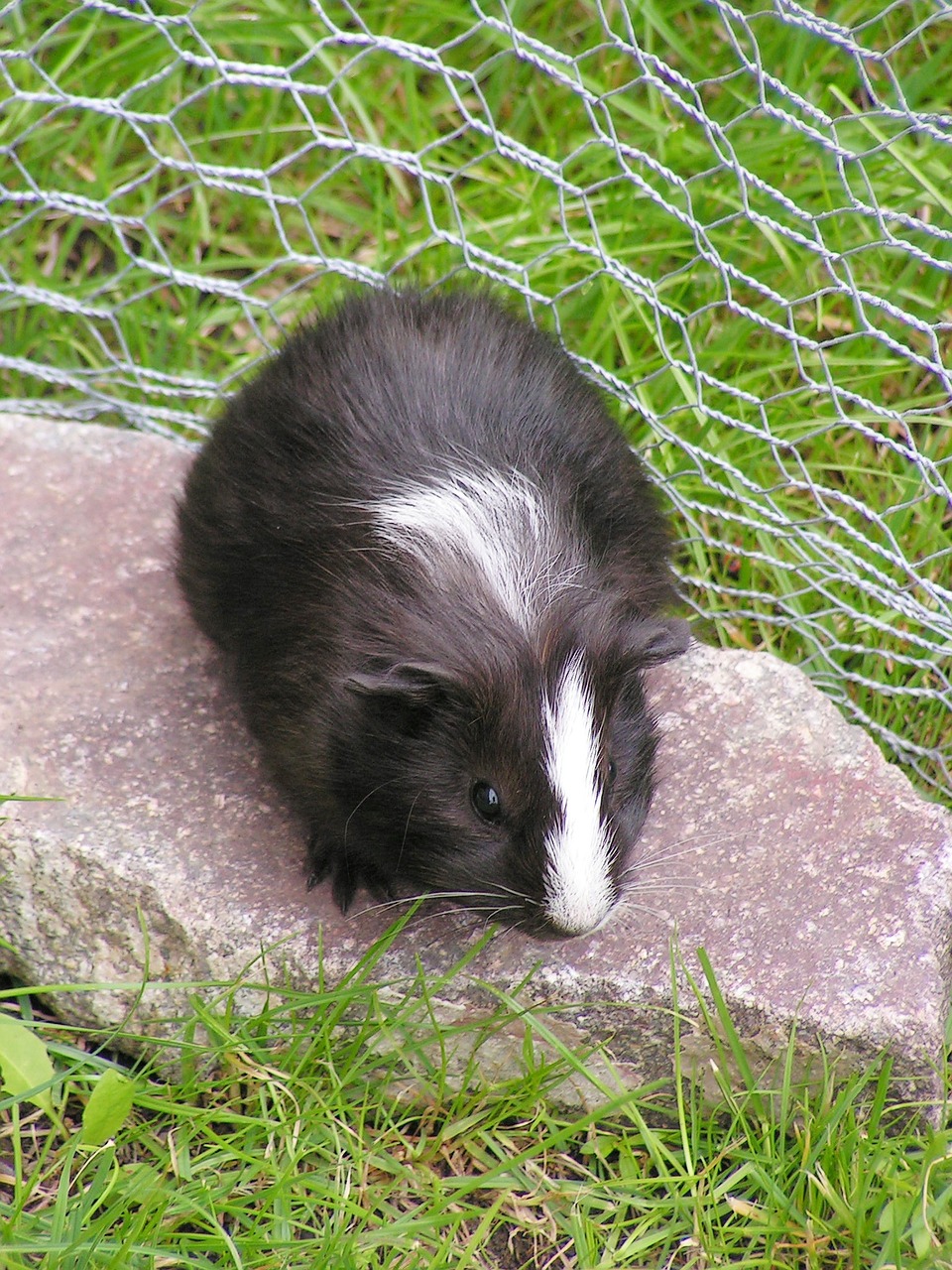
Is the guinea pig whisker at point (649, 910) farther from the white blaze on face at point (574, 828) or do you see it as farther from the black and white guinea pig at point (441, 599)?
the white blaze on face at point (574, 828)

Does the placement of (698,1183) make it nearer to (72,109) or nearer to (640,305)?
(640,305)

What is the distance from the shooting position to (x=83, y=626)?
12.5 ft

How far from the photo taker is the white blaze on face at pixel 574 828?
2.81m

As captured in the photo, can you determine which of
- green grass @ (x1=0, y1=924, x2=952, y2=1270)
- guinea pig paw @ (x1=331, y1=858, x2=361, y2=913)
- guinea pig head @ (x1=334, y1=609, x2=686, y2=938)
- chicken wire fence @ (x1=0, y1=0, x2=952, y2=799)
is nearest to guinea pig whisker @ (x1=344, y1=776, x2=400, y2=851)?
guinea pig head @ (x1=334, y1=609, x2=686, y2=938)

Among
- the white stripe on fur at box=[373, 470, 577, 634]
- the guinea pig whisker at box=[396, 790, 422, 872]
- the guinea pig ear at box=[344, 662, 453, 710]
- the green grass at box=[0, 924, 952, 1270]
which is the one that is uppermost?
the white stripe on fur at box=[373, 470, 577, 634]

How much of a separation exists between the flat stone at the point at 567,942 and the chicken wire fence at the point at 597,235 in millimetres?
504

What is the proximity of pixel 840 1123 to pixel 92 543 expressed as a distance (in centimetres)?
235

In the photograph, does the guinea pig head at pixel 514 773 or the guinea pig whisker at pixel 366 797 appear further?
the guinea pig whisker at pixel 366 797

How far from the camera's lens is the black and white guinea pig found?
288cm

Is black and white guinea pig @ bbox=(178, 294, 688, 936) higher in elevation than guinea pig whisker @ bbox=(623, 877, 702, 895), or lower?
higher

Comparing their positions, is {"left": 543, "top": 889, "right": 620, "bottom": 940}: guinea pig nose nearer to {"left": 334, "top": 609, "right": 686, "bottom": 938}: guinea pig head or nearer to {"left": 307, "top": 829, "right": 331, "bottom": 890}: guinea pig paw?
{"left": 334, "top": 609, "right": 686, "bottom": 938}: guinea pig head

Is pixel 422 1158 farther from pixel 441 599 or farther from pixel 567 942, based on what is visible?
pixel 441 599

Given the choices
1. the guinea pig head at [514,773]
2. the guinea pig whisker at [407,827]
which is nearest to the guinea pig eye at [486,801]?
the guinea pig head at [514,773]

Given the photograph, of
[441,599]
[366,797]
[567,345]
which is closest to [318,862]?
[366,797]
